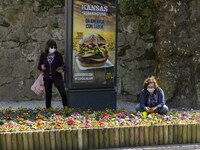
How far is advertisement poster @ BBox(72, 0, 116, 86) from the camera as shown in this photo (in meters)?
7.48

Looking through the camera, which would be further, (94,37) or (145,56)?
(145,56)

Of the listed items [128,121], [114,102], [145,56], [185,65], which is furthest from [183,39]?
[128,121]

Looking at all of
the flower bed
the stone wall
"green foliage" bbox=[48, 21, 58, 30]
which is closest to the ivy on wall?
the stone wall

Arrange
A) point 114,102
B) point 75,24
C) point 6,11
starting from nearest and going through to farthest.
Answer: point 75,24 < point 114,102 < point 6,11

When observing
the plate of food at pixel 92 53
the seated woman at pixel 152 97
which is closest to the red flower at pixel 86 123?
the seated woman at pixel 152 97

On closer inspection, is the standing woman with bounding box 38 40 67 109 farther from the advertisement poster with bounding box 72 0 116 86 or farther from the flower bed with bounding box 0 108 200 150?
the flower bed with bounding box 0 108 200 150

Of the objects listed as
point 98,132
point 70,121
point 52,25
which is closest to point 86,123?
point 70,121

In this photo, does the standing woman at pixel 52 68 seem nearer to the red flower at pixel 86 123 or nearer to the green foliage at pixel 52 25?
the red flower at pixel 86 123

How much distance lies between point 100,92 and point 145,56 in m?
3.22

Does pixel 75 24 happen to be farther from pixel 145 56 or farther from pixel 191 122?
pixel 145 56

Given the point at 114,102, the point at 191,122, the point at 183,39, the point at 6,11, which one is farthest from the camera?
the point at 6,11

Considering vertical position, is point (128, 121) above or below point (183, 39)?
below

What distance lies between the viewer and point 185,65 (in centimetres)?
930

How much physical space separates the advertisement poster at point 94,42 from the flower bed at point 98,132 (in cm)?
158
